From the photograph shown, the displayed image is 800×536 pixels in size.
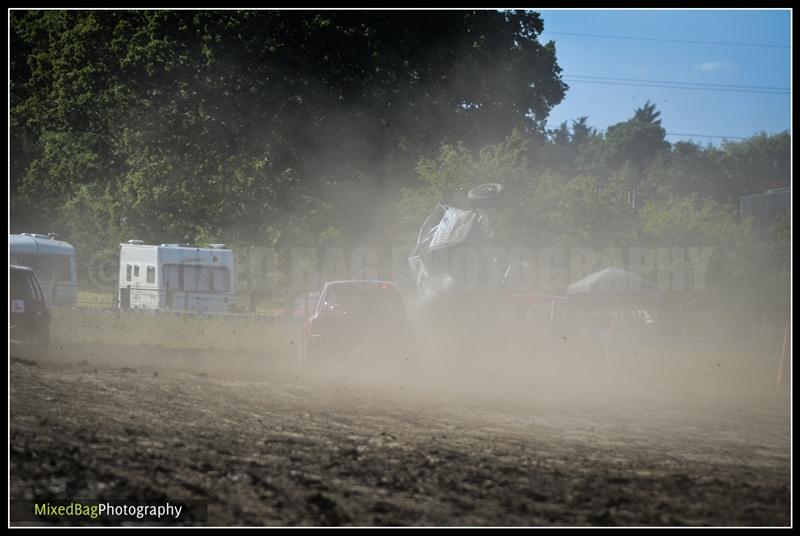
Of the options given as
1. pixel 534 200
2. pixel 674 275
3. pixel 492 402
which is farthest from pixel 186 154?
pixel 492 402

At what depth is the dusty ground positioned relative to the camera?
7.16m

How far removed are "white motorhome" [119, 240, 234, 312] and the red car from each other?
18.5 metres

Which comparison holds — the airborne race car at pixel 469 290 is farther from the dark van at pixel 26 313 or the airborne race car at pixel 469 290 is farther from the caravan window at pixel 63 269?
the caravan window at pixel 63 269

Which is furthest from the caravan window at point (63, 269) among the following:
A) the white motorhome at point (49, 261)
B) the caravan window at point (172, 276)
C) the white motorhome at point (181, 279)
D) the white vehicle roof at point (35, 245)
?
the caravan window at point (172, 276)

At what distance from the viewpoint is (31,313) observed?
19.9 metres

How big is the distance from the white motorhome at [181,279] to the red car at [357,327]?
18452mm

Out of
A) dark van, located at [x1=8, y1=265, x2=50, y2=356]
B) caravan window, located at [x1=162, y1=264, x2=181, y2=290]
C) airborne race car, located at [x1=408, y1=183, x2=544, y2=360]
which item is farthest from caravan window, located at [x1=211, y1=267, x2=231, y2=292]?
airborne race car, located at [x1=408, y1=183, x2=544, y2=360]

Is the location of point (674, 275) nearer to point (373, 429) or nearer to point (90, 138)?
point (90, 138)

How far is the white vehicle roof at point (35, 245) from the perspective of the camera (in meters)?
36.8

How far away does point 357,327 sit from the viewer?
1906cm

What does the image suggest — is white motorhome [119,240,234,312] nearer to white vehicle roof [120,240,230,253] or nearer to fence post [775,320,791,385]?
white vehicle roof [120,240,230,253]

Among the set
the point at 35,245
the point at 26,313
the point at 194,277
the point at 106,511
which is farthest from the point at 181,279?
the point at 106,511

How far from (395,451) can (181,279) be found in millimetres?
29337

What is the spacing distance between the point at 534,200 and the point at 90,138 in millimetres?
17073
